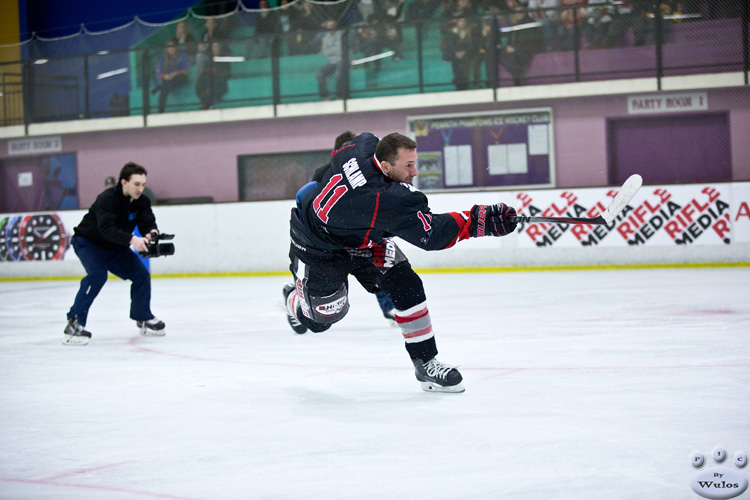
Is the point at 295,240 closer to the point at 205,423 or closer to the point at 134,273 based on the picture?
the point at 205,423

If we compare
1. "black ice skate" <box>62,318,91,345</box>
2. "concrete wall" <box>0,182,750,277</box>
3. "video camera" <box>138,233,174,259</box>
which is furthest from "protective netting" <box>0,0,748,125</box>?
"black ice skate" <box>62,318,91,345</box>

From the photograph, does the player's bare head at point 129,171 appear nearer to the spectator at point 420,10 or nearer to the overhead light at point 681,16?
the spectator at point 420,10

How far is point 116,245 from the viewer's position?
5828 millimetres

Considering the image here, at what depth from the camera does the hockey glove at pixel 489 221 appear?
11.1ft

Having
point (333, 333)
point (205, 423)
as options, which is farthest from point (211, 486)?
point (333, 333)

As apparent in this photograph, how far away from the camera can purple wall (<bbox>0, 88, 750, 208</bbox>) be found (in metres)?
13.4

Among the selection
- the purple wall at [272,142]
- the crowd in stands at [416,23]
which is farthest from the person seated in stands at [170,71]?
the purple wall at [272,142]

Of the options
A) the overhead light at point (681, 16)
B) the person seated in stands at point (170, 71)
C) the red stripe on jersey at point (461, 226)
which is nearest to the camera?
the red stripe on jersey at point (461, 226)

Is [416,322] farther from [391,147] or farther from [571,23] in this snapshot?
[571,23]

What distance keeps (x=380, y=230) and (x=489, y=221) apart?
0.44 m

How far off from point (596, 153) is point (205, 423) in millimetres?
11404

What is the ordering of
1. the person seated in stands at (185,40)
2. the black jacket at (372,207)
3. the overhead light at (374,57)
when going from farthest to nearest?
the person seated in stands at (185,40) < the overhead light at (374,57) < the black jacket at (372,207)

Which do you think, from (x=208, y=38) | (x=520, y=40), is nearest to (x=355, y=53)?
(x=208, y=38)

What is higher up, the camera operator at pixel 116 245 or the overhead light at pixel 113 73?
the overhead light at pixel 113 73
